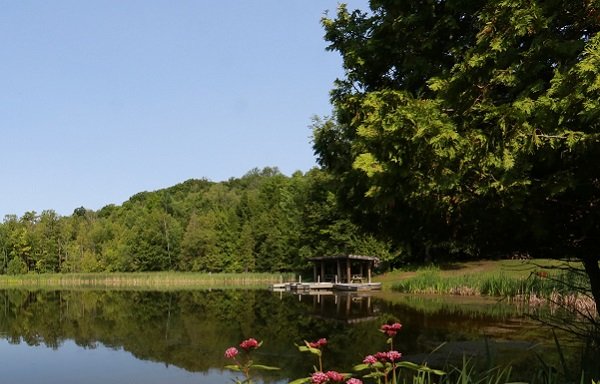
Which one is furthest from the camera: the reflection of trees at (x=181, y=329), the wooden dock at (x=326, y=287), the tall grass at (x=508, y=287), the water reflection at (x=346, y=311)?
the wooden dock at (x=326, y=287)

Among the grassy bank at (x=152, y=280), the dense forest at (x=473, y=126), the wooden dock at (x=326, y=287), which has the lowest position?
the grassy bank at (x=152, y=280)

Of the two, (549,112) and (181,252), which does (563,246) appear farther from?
(181,252)

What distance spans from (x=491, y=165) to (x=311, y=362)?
904 centimetres

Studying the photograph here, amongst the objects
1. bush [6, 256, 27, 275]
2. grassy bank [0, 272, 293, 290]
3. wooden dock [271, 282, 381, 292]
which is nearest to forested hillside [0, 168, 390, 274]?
bush [6, 256, 27, 275]

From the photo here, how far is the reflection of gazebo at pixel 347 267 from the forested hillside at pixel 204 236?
200 centimetres

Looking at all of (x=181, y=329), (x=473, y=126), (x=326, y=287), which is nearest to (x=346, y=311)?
(x=181, y=329)

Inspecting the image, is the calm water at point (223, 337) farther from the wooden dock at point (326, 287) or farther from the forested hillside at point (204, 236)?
the forested hillside at point (204, 236)

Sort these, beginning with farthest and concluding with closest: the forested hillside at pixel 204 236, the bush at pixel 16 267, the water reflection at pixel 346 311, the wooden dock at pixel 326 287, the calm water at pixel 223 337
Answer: the bush at pixel 16 267
the forested hillside at pixel 204 236
the wooden dock at pixel 326 287
the water reflection at pixel 346 311
the calm water at pixel 223 337

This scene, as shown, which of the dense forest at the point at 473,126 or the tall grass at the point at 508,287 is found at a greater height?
the dense forest at the point at 473,126

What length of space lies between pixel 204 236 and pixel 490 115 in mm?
72984

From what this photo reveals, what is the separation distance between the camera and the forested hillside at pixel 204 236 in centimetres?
5519

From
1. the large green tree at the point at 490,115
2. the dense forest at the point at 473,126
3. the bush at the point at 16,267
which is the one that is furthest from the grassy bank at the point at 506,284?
the bush at the point at 16,267

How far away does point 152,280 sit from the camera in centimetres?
6203

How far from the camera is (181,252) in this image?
80625 mm
